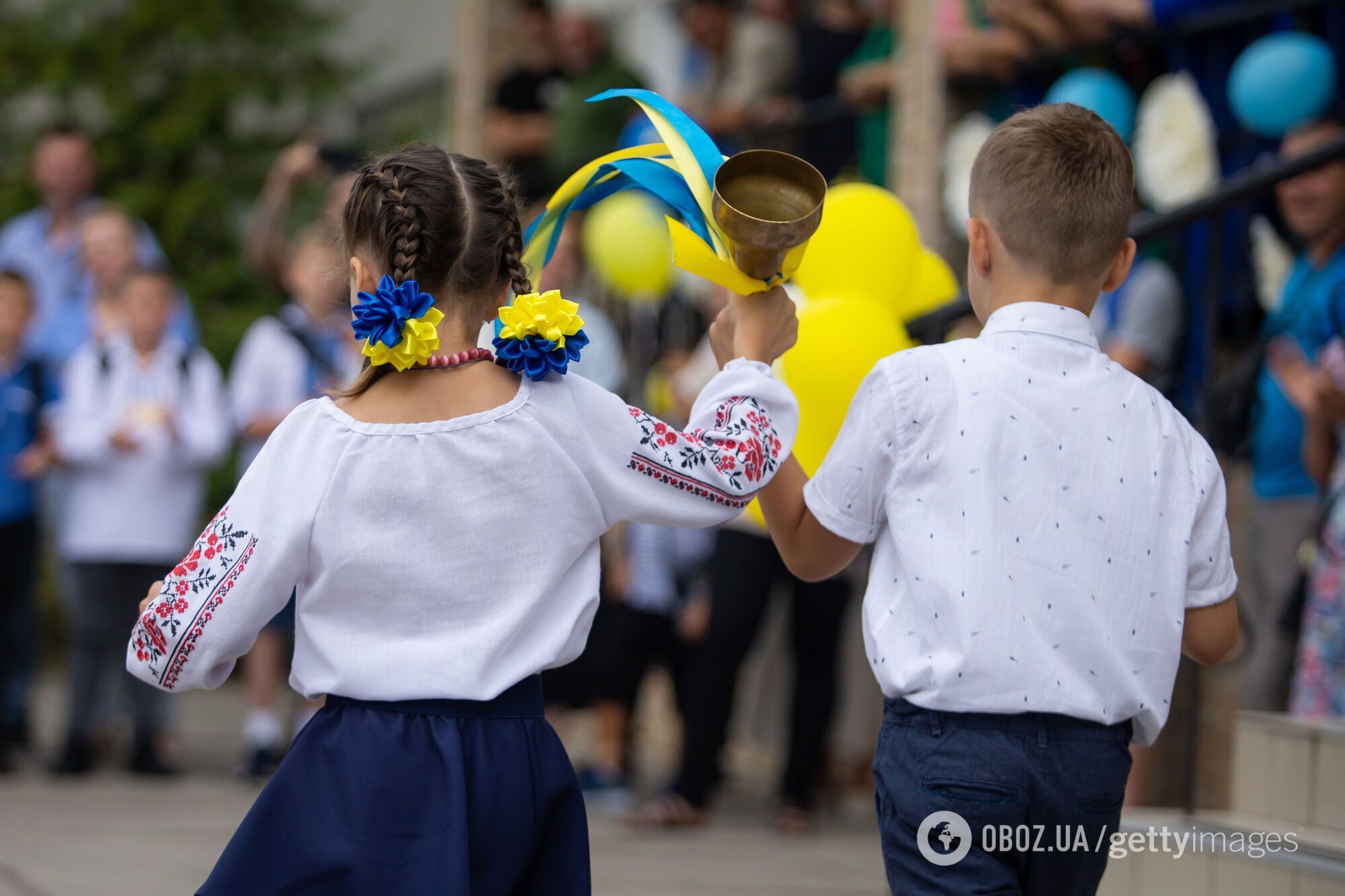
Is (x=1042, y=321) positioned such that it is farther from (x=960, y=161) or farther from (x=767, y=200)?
(x=960, y=161)

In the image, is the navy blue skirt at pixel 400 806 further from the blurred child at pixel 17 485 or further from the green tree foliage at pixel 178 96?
the green tree foliage at pixel 178 96

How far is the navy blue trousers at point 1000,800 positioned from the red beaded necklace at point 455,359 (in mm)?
705

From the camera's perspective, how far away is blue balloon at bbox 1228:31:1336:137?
4.02m

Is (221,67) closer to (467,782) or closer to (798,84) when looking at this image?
(798,84)

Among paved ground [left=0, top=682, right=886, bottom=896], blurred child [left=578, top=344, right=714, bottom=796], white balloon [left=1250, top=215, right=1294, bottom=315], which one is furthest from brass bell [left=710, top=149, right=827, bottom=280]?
blurred child [left=578, top=344, right=714, bottom=796]

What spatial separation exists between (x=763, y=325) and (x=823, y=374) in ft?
1.26

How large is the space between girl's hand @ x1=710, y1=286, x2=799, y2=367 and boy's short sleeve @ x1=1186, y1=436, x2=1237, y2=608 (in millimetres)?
566

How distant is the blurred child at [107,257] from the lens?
572cm

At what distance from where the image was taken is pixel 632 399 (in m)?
6.37

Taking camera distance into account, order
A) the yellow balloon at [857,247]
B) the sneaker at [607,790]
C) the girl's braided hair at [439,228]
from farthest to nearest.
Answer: the sneaker at [607,790]
the yellow balloon at [857,247]
the girl's braided hair at [439,228]

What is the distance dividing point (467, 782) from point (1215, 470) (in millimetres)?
1042

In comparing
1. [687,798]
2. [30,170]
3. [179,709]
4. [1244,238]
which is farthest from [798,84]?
[30,170]

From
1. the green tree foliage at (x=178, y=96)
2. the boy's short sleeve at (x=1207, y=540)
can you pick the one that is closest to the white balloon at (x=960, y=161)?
the boy's short sleeve at (x=1207, y=540)

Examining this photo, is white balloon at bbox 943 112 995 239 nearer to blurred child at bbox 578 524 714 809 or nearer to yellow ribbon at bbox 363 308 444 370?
blurred child at bbox 578 524 714 809
